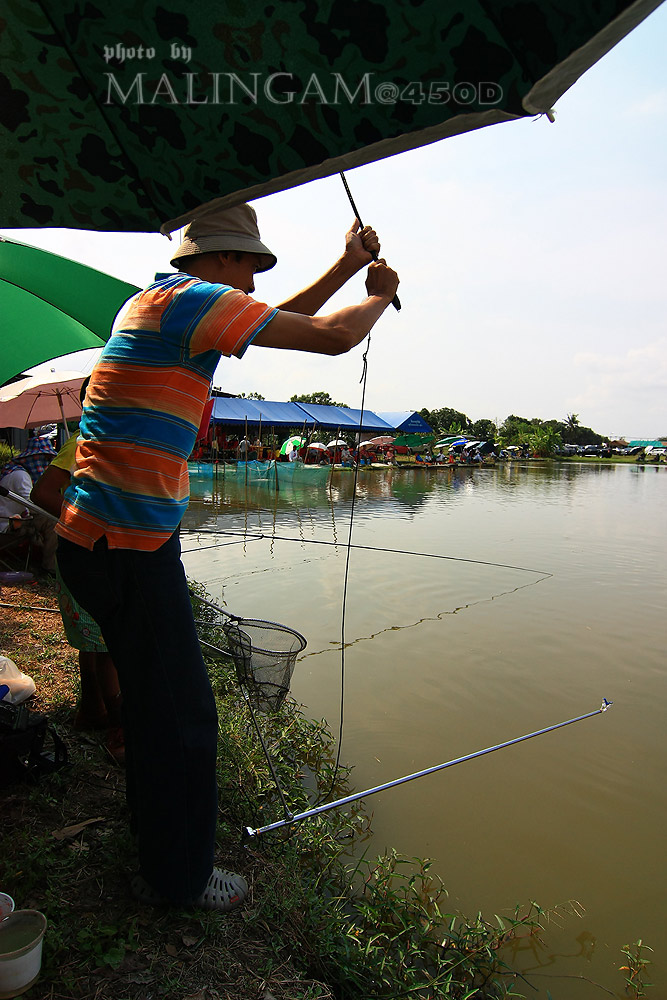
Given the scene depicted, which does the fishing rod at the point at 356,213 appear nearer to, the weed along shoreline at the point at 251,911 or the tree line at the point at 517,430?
the weed along shoreline at the point at 251,911

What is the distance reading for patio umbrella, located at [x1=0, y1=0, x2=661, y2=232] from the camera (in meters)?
1.10

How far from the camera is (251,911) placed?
1522 mm

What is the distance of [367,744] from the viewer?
A: 3061 mm

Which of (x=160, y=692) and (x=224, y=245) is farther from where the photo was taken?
(x=224, y=245)

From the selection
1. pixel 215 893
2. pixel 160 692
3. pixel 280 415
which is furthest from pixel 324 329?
pixel 280 415

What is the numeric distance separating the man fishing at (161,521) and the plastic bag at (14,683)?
1.01 m

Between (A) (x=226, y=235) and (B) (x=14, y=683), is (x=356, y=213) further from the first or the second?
(B) (x=14, y=683)

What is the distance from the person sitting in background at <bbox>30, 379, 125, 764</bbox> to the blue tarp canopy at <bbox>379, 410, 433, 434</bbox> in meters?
32.9

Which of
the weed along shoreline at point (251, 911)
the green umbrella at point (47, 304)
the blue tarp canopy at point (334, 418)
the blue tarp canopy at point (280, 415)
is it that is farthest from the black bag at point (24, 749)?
the blue tarp canopy at point (334, 418)

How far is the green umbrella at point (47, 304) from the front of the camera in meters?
3.01

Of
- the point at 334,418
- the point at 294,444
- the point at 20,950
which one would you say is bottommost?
the point at 20,950

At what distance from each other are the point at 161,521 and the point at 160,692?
385 mm

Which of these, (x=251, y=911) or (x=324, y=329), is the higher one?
(x=324, y=329)

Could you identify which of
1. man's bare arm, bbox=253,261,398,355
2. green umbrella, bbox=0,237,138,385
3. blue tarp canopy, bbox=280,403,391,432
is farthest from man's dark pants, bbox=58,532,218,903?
blue tarp canopy, bbox=280,403,391,432
